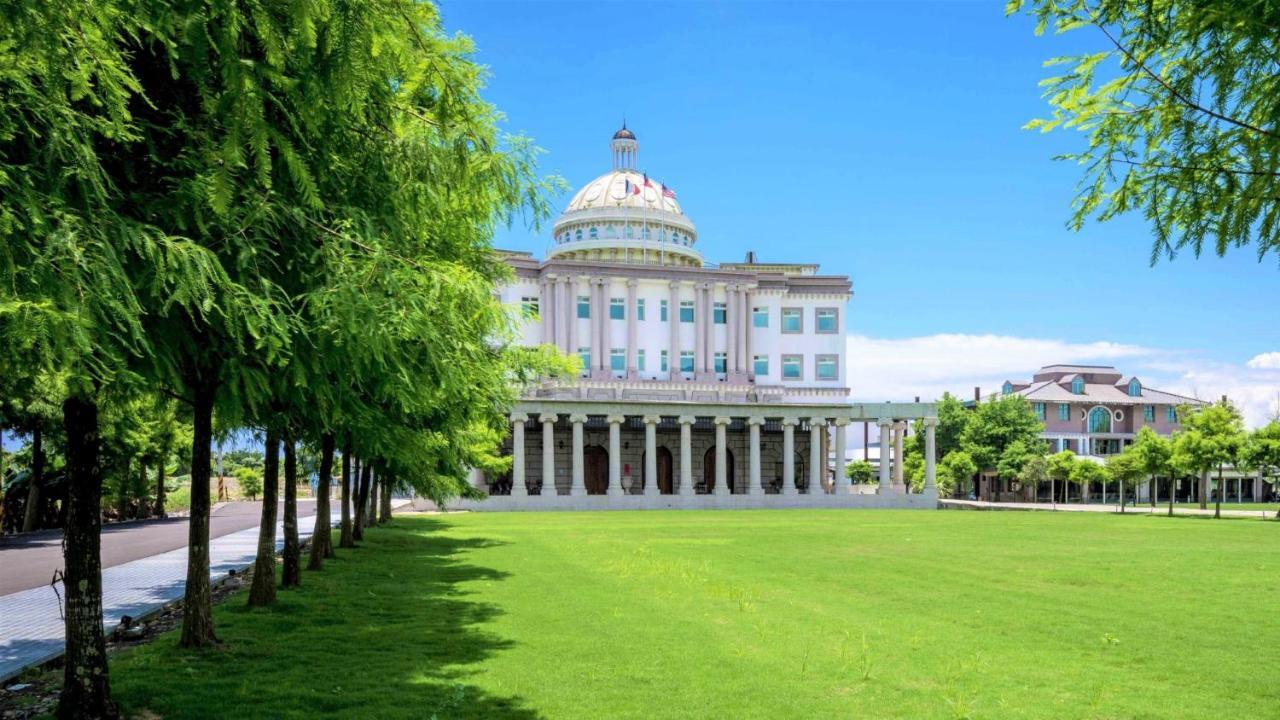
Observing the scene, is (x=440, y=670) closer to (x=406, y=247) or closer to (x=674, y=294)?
(x=406, y=247)

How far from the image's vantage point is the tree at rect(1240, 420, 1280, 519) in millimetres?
63219

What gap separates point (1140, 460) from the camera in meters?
66.4

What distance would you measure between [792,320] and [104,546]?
A: 60.8 meters

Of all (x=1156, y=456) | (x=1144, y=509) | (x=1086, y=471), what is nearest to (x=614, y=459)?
(x=1156, y=456)

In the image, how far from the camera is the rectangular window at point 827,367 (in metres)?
85.1

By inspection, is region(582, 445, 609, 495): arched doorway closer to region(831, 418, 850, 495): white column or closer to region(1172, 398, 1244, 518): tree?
region(831, 418, 850, 495): white column

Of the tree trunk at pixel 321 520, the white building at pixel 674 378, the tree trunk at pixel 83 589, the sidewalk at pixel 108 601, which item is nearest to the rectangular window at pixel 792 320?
the white building at pixel 674 378

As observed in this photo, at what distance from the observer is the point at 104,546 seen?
34.9 m

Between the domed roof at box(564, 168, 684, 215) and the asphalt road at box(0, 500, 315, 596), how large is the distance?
46.9 m

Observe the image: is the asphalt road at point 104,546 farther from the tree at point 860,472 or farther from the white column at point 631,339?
the tree at point 860,472

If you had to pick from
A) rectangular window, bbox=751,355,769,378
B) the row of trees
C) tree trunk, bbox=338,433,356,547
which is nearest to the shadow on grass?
the row of trees

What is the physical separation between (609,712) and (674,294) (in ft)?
239

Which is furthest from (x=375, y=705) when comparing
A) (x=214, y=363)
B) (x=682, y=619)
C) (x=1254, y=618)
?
(x=1254, y=618)

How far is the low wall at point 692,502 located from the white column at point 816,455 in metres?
1.60
